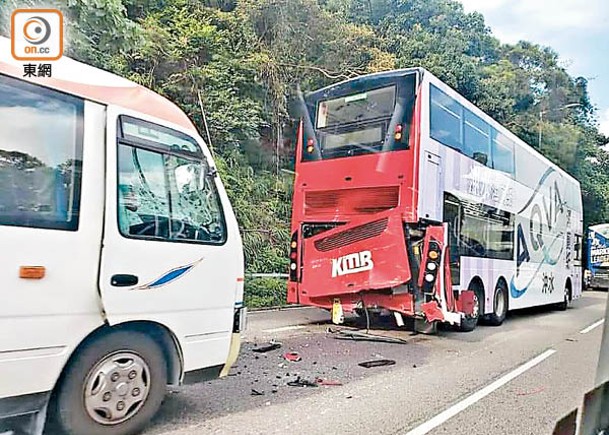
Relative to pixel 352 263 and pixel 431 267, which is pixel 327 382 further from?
pixel 352 263

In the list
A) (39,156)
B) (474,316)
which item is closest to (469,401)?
(39,156)

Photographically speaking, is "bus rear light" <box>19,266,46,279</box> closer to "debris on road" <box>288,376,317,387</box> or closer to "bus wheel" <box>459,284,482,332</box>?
"debris on road" <box>288,376,317,387</box>

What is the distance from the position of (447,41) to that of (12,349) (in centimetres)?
1363

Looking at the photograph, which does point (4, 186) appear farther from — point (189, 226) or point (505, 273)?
point (505, 273)

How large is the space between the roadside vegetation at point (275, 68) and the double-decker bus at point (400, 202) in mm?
1334

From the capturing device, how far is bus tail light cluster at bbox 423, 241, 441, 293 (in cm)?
837

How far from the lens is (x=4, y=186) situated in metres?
3.21

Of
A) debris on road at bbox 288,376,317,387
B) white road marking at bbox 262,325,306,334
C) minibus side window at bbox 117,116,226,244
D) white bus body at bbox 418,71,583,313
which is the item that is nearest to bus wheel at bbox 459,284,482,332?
white bus body at bbox 418,71,583,313

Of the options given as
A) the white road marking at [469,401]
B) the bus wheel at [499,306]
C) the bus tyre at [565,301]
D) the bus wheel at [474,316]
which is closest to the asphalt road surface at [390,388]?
the white road marking at [469,401]

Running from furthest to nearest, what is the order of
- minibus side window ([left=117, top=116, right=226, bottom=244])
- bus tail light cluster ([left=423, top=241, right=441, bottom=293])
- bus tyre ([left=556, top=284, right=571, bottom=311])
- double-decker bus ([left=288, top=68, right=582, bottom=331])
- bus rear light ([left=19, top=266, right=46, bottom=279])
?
bus tyre ([left=556, top=284, right=571, bottom=311]) < double-decker bus ([left=288, top=68, right=582, bottom=331]) < bus tail light cluster ([left=423, top=241, right=441, bottom=293]) < minibus side window ([left=117, top=116, right=226, bottom=244]) < bus rear light ([left=19, top=266, right=46, bottom=279])

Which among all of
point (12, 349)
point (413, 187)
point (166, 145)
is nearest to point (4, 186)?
point (12, 349)

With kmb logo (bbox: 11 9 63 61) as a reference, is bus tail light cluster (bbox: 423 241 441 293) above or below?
below

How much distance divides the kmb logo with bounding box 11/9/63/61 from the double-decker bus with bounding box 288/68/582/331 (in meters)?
5.18

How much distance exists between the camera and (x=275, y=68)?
51.8ft
